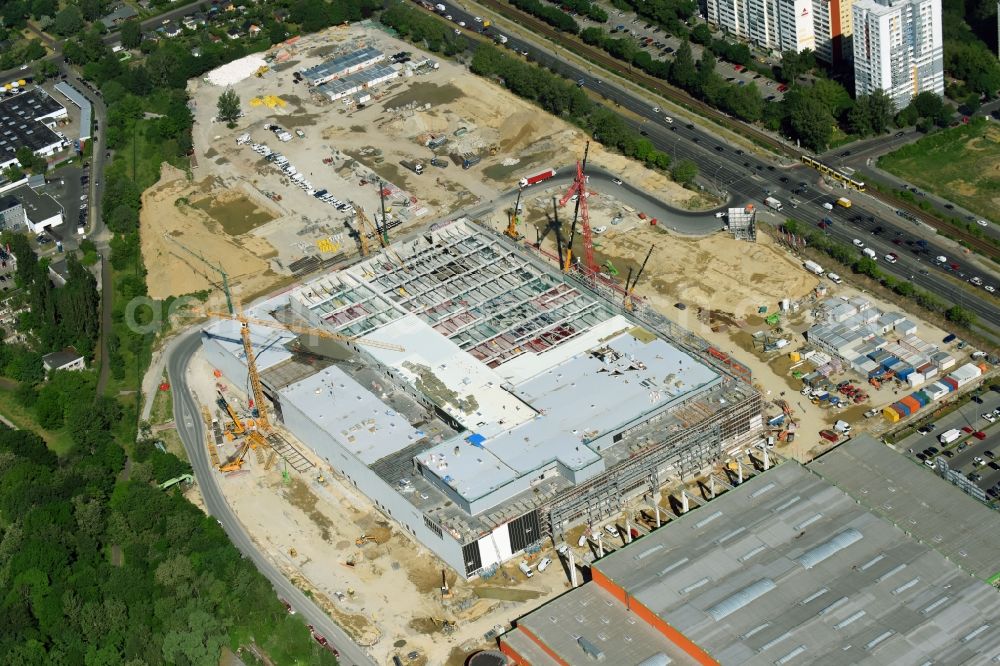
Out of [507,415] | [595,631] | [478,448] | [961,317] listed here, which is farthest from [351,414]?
[961,317]

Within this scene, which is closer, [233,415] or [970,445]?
[970,445]

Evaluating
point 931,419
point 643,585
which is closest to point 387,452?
point 643,585

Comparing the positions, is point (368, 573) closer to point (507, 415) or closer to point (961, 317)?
point (507, 415)

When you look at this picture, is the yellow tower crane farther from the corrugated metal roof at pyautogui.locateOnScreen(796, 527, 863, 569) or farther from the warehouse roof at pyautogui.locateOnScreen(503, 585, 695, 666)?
the corrugated metal roof at pyautogui.locateOnScreen(796, 527, 863, 569)

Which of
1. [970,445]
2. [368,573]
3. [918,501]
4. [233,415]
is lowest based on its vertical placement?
[368,573]

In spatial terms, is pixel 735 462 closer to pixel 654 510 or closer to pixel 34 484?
pixel 654 510

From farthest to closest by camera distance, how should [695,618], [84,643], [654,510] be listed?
[654,510] → [84,643] → [695,618]

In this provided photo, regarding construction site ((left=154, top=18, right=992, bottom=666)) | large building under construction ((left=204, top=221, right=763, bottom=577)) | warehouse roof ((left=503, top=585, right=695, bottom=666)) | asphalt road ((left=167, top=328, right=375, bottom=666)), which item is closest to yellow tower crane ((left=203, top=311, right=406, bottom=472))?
construction site ((left=154, top=18, right=992, bottom=666))

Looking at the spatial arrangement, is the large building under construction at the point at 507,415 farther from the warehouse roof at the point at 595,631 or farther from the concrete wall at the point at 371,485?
the warehouse roof at the point at 595,631

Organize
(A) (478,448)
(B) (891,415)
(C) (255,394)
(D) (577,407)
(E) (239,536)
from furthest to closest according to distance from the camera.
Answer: (C) (255,394)
(B) (891,415)
(D) (577,407)
(E) (239,536)
(A) (478,448)
